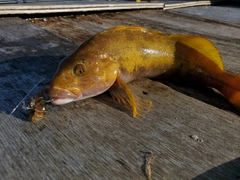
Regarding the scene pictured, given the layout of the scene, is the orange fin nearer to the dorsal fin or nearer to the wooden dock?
the wooden dock

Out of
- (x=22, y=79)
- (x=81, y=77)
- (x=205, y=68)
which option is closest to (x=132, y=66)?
(x=81, y=77)

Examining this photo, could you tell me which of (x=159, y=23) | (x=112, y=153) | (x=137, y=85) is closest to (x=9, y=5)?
(x=159, y=23)

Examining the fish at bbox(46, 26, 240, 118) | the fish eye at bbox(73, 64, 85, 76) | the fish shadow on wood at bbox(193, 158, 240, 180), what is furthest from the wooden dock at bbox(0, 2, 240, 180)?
the fish eye at bbox(73, 64, 85, 76)

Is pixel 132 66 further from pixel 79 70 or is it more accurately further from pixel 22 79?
pixel 22 79

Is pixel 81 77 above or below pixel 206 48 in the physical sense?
below

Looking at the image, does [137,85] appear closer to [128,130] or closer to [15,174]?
[128,130]

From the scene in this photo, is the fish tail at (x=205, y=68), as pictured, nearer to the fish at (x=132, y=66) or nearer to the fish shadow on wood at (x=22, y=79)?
the fish at (x=132, y=66)
